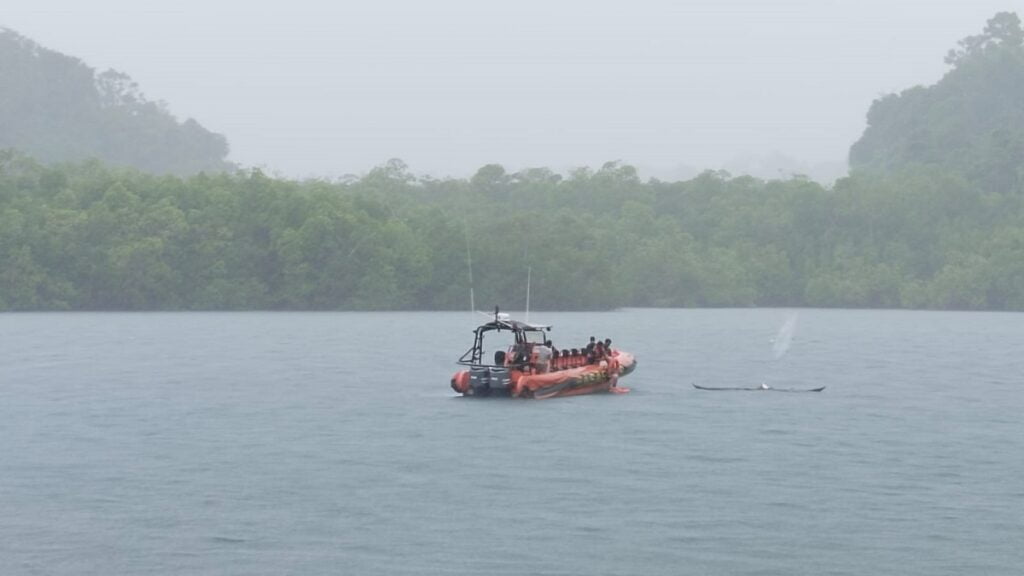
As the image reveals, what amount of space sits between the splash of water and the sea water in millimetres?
7915

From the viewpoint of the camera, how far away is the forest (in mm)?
124250

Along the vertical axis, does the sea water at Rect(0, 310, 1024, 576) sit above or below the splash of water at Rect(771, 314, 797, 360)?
below

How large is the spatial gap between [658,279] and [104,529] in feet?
415

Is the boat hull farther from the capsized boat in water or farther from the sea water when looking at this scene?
the sea water

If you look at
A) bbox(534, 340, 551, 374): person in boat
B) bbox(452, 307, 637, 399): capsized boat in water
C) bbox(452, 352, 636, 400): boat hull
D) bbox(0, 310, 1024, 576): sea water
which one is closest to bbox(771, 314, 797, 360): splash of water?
bbox(0, 310, 1024, 576): sea water

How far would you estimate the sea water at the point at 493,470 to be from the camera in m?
29.4

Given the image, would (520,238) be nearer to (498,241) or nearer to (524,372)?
(498,241)

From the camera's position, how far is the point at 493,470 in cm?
3925

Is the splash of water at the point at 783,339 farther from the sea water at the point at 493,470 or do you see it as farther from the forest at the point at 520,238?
the forest at the point at 520,238

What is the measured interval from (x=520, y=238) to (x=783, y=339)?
48.7 m

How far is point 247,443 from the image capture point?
44.1 m

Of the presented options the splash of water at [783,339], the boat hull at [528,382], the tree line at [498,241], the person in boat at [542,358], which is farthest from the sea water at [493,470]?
the tree line at [498,241]

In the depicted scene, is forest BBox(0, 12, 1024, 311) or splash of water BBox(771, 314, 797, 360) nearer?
splash of water BBox(771, 314, 797, 360)

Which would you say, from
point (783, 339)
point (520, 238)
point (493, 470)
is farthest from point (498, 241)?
point (493, 470)
